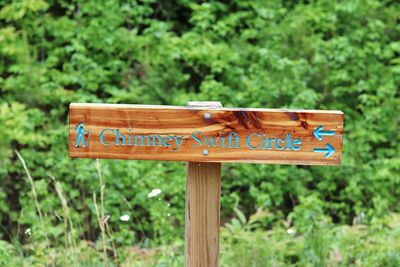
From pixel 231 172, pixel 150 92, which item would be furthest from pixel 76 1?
pixel 231 172

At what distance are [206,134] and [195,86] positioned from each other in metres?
4.65

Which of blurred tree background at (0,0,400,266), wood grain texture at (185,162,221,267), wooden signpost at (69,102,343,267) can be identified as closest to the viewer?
wooden signpost at (69,102,343,267)

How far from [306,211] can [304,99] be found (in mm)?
1605

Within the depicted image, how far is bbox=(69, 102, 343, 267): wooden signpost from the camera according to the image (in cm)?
282

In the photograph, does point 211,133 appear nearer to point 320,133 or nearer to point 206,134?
point 206,134

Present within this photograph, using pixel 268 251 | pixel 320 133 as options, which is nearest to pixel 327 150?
pixel 320 133

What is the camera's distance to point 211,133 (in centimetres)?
282

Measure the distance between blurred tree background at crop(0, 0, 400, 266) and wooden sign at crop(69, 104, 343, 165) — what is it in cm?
284

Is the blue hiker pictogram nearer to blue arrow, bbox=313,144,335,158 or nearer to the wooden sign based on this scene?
the wooden sign

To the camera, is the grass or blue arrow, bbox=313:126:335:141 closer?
blue arrow, bbox=313:126:335:141

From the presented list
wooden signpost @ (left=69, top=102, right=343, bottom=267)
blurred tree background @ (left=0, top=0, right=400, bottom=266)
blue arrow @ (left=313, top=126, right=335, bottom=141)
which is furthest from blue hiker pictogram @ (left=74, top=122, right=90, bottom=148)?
blurred tree background @ (left=0, top=0, right=400, bottom=266)

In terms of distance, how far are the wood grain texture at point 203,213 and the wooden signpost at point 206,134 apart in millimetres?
110

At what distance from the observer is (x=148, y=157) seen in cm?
284

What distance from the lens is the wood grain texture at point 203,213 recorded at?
9.59 feet
